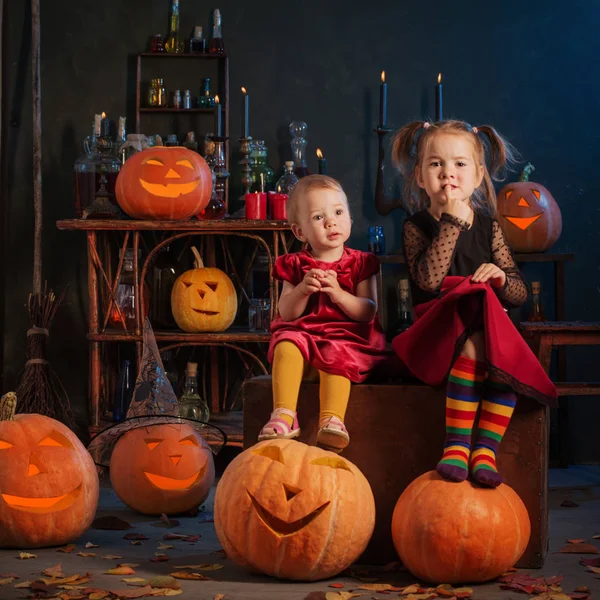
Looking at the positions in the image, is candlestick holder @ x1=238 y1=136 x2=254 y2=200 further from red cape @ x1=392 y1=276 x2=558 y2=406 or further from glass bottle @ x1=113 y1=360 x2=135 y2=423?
red cape @ x1=392 y1=276 x2=558 y2=406

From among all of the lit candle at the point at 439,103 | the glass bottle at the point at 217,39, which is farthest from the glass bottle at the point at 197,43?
the lit candle at the point at 439,103

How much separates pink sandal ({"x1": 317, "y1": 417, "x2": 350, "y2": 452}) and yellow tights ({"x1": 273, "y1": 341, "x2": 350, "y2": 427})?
0.03 meters

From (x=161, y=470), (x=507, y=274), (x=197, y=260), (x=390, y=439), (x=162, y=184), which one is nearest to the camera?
(x=390, y=439)

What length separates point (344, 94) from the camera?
15.5 ft

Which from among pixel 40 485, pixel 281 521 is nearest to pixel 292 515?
pixel 281 521

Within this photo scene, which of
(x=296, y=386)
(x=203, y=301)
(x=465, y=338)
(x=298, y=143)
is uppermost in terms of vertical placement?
(x=298, y=143)

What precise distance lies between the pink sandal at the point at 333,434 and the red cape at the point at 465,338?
0.27 m

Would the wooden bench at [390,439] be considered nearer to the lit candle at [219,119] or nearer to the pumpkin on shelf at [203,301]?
the pumpkin on shelf at [203,301]

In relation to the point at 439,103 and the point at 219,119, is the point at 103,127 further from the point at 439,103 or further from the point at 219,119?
the point at 439,103

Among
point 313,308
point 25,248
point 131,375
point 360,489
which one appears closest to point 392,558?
point 360,489

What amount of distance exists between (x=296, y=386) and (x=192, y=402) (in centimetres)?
142

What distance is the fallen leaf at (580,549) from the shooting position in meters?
2.92

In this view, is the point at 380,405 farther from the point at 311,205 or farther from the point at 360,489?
the point at 311,205

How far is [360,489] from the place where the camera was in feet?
8.56
